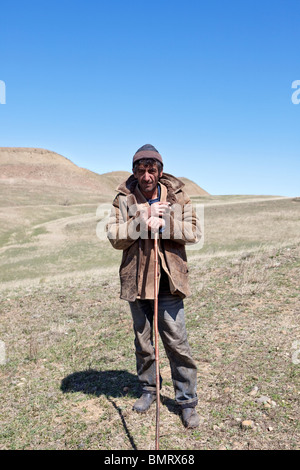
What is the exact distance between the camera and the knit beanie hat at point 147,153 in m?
3.42

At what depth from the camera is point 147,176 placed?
11.3ft

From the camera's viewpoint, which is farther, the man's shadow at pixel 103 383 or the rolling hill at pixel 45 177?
the rolling hill at pixel 45 177

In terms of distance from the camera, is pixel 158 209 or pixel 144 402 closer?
pixel 158 209

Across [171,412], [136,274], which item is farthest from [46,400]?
[136,274]

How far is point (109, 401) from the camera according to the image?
4.12 meters

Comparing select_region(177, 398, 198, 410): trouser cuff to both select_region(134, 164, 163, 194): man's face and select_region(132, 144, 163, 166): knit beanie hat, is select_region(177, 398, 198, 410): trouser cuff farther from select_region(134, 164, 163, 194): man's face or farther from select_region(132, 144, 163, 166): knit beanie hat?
select_region(132, 144, 163, 166): knit beanie hat

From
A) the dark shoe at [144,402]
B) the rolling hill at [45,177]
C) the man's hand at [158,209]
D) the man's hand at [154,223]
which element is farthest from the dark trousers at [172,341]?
the rolling hill at [45,177]

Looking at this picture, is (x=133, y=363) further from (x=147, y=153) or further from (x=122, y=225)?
(x=147, y=153)

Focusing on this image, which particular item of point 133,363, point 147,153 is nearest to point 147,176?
point 147,153

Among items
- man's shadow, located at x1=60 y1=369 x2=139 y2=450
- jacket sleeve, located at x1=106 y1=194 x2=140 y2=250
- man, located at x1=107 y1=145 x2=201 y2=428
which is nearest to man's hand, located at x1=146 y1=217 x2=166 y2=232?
man, located at x1=107 y1=145 x2=201 y2=428

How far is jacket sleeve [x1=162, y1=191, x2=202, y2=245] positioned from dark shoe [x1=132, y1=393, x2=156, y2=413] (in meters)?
1.73

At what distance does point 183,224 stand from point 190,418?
1919 millimetres

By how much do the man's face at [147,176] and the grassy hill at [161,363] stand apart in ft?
7.72

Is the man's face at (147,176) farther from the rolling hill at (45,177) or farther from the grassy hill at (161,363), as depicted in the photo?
the rolling hill at (45,177)
